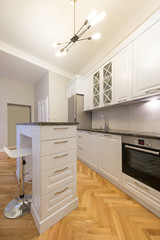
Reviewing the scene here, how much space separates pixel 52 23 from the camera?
2.08 meters

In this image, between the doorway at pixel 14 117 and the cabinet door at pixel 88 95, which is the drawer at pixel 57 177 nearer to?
the cabinet door at pixel 88 95

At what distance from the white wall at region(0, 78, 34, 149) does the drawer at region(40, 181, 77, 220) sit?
161 inches

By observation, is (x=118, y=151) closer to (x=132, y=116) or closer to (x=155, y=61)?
(x=132, y=116)

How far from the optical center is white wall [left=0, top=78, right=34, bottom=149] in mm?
4069

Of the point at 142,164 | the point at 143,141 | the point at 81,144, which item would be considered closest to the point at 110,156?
the point at 142,164

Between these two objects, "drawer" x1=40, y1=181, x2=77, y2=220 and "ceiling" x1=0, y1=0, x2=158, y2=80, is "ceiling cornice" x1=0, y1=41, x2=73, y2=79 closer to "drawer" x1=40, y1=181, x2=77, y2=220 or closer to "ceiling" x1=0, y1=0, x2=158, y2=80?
"ceiling" x1=0, y1=0, x2=158, y2=80

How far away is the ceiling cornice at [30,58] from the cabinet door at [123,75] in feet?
7.83

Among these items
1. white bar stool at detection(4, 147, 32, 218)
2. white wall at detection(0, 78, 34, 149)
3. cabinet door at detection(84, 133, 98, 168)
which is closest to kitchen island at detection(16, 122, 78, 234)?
white bar stool at detection(4, 147, 32, 218)

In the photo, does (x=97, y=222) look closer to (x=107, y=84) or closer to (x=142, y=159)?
(x=142, y=159)

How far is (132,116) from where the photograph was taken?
2037mm

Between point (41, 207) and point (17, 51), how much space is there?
3.78 meters

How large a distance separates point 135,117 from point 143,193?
4.13ft

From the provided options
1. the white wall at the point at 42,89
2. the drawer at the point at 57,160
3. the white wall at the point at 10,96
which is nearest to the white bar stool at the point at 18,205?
the drawer at the point at 57,160

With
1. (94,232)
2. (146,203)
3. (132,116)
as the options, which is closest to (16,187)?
(94,232)
